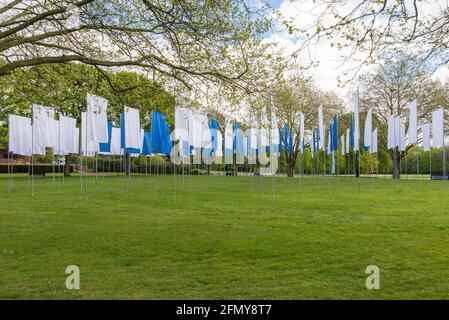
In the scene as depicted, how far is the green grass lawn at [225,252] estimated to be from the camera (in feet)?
19.7

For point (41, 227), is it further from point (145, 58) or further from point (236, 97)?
point (236, 97)

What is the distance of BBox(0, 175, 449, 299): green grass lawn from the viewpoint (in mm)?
6004

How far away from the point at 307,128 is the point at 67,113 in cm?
2606

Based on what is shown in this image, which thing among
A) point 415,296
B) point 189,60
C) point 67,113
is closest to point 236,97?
point 189,60

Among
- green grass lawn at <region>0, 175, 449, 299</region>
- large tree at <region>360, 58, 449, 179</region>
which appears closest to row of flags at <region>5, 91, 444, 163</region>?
green grass lawn at <region>0, 175, 449, 299</region>

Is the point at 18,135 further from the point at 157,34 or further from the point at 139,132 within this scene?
the point at 157,34

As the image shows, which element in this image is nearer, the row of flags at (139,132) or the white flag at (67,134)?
the row of flags at (139,132)

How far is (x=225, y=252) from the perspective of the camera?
8477 mm

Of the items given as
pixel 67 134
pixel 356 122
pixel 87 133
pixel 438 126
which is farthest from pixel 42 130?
pixel 438 126

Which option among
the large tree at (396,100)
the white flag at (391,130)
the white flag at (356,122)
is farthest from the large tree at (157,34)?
the large tree at (396,100)

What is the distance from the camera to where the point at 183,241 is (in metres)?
9.55

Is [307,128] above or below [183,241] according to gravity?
above

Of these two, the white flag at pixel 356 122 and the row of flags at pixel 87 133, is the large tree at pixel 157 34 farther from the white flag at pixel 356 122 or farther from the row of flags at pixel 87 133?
the white flag at pixel 356 122

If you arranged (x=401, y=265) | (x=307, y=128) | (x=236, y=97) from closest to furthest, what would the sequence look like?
(x=401, y=265)
(x=236, y=97)
(x=307, y=128)
